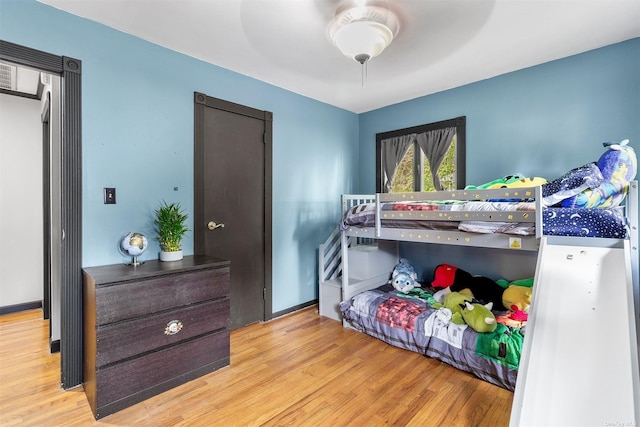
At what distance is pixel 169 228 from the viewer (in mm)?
2211

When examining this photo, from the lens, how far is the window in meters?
3.22

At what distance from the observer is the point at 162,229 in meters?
2.22

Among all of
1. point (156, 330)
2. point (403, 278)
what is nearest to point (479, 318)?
point (403, 278)

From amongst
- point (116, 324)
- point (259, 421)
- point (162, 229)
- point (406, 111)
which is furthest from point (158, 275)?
point (406, 111)

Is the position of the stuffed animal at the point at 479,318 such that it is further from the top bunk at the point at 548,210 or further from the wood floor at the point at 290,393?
the top bunk at the point at 548,210

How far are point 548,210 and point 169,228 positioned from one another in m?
2.50

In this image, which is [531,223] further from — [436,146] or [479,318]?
[436,146]

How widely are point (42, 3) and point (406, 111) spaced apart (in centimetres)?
324

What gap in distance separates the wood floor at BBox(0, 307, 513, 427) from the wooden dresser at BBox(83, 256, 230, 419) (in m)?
0.11

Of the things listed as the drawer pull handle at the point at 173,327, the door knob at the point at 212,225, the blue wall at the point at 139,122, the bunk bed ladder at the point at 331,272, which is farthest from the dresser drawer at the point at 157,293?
the bunk bed ladder at the point at 331,272

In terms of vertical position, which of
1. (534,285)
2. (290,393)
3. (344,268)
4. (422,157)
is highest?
(422,157)

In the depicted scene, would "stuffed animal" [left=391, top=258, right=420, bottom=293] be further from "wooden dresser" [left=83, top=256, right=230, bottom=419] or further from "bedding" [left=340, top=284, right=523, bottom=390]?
"wooden dresser" [left=83, top=256, right=230, bottom=419]

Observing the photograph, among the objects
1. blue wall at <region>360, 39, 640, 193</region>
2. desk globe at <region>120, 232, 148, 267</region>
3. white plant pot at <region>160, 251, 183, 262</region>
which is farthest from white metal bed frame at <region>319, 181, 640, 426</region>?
desk globe at <region>120, 232, 148, 267</region>

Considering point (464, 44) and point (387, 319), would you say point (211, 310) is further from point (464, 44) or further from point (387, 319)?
point (464, 44)
